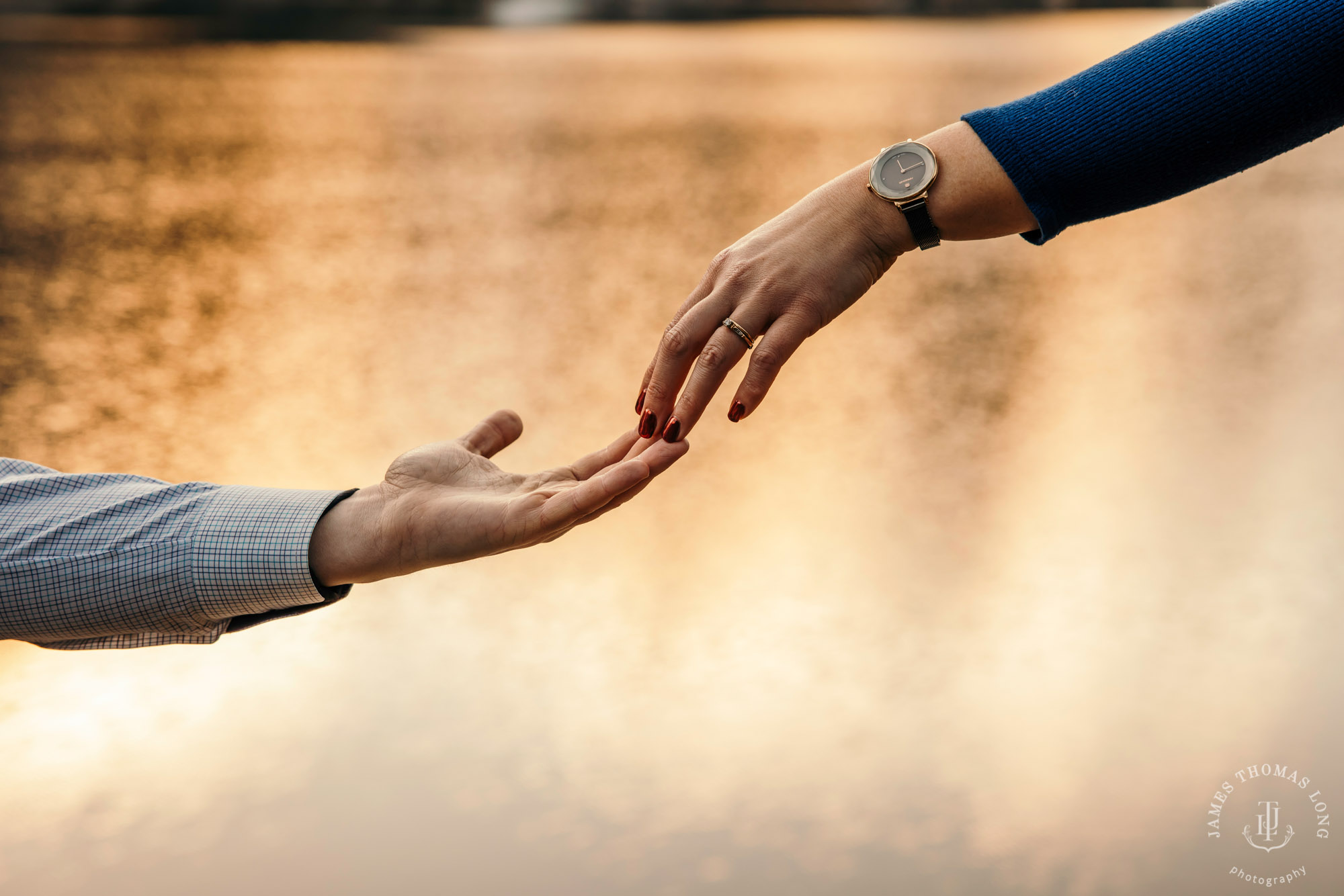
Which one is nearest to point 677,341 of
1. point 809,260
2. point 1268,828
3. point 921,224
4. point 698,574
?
point 809,260

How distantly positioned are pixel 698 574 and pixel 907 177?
148 cm

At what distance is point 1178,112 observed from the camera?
0.83 meters

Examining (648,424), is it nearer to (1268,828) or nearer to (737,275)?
(737,275)

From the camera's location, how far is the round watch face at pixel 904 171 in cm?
88

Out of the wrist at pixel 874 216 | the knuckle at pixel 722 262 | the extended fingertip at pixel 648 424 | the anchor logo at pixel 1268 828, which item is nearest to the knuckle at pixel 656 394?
the extended fingertip at pixel 648 424

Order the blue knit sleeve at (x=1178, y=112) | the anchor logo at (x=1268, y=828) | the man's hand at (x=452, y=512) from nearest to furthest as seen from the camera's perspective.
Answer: the blue knit sleeve at (x=1178, y=112)
the man's hand at (x=452, y=512)
the anchor logo at (x=1268, y=828)

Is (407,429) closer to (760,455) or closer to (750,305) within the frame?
(760,455)

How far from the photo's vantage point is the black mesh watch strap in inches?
34.9

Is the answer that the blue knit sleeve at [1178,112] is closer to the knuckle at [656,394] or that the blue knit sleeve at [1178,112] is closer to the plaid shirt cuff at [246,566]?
the knuckle at [656,394]

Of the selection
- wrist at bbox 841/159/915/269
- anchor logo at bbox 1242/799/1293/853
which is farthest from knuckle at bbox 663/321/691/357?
anchor logo at bbox 1242/799/1293/853

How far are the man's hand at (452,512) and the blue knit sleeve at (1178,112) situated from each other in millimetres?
415

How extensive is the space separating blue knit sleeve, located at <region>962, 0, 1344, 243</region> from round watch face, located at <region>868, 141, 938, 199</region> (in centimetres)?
5

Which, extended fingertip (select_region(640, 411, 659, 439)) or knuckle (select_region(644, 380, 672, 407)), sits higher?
knuckle (select_region(644, 380, 672, 407))

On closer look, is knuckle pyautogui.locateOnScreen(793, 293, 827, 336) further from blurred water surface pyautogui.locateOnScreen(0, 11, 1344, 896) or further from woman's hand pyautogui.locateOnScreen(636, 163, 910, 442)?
blurred water surface pyautogui.locateOnScreen(0, 11, 1344, 896)
